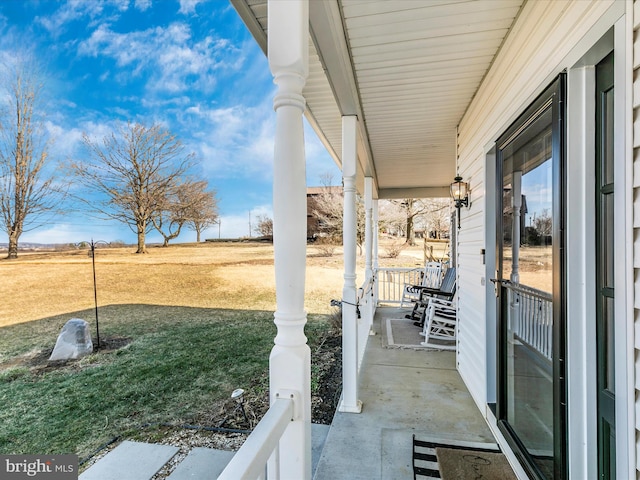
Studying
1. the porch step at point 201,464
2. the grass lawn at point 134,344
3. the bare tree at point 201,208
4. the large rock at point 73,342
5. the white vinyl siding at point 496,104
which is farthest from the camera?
the bare tree at point 201,208

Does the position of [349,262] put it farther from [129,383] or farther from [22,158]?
[22,158]

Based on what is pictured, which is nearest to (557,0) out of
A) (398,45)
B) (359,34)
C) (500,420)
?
(398,45)

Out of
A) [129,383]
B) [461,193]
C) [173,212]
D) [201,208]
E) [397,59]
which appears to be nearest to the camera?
[397,59]

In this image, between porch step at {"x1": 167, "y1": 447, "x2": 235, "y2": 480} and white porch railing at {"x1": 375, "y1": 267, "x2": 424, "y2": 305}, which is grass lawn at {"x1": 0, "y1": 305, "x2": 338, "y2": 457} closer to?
porch step at {"x1": 167, "y1": 447, "x2": 235, "y2": 480}

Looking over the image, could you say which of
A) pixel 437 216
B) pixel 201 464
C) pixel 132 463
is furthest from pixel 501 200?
pixel 437 216

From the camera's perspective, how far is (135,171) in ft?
18.8

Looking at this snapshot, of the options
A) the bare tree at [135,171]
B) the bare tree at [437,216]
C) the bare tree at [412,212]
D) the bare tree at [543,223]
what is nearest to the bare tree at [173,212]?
the bare tree at [135,171]

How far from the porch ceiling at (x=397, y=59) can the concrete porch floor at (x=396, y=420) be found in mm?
2439

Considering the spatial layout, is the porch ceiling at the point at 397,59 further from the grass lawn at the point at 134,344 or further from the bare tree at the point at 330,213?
the bare tree at the point at 330,213

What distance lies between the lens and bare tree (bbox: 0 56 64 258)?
401cm

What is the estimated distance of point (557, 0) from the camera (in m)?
1.36

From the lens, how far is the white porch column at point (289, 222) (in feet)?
3.24

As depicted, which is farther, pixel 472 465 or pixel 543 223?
pixel 472 465

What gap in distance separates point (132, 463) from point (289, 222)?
8.02ft
